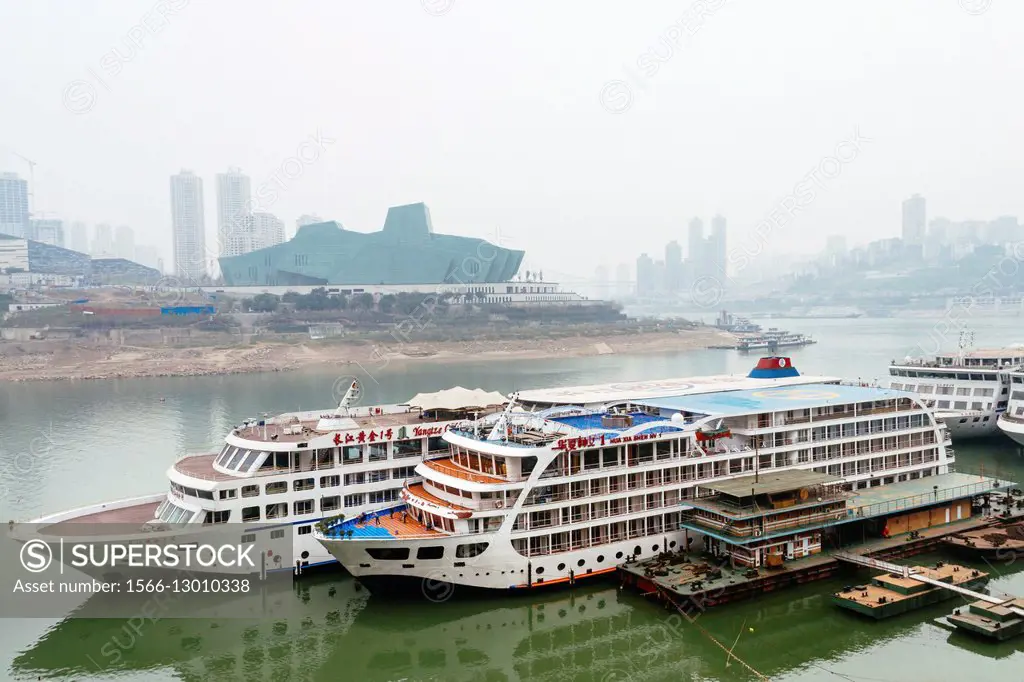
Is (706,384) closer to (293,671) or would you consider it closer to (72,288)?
(293,671)

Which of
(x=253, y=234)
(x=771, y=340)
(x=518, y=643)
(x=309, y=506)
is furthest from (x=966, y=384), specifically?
(x=253, y=234)

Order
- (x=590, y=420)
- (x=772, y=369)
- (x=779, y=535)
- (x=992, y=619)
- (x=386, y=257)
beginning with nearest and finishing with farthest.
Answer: (x=992, y=619) < (x=779, y=535) < (x=590, y=420) < (x=772, y=369) < (x=386, y=257)

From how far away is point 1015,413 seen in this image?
3050cm

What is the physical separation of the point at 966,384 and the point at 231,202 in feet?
416

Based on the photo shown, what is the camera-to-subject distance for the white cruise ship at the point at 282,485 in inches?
677

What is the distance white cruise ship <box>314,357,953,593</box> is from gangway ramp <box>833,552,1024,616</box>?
9.26 ft

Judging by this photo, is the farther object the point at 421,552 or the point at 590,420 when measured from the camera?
the point at 590,420

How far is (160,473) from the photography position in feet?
95.8

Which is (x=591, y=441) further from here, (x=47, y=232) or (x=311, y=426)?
(x=47, y=232)

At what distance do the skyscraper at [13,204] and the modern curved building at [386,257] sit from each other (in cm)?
4602

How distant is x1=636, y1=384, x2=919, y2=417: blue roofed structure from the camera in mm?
19875

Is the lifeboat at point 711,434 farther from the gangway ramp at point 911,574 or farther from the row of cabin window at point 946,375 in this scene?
the row of cabin window at point 946,375

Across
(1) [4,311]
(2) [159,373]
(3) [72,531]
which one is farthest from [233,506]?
(1) [4,311]

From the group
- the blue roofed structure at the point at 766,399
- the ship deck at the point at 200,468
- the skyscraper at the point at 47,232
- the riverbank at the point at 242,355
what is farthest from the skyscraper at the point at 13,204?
the blue roofed structure at the point at 766,399
